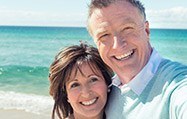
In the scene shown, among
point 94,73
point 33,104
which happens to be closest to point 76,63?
point 94,73

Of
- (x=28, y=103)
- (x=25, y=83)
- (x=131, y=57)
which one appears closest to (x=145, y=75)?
(x=131, y=57)

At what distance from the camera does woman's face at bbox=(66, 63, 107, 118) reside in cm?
311

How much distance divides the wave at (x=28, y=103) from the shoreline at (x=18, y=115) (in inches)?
8.7

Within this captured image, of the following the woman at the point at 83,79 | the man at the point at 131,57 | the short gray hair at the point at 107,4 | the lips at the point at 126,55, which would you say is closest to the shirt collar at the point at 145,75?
the man at the point at 131,57

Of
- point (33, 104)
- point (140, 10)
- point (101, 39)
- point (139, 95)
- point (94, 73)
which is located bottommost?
point (33, 104)

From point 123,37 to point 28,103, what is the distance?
8.24m

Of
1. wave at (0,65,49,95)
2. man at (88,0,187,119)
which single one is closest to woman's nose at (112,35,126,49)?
man at (88,0,187,119)

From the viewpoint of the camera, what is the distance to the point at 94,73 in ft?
10.5

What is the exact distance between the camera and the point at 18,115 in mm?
8781

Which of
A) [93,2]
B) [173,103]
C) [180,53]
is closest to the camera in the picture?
[173,103]

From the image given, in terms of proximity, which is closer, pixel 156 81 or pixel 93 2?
pixel 156 81

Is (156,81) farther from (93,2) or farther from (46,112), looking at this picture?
(46,112)

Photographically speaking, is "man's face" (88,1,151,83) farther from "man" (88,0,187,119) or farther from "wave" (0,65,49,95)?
"wave" (0,65,49,95)

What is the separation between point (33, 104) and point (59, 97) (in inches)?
272
